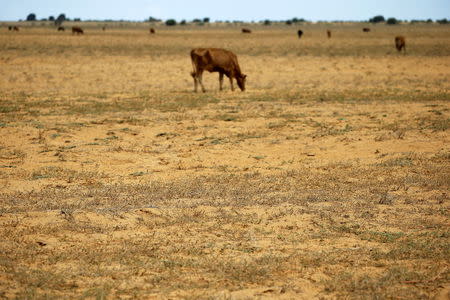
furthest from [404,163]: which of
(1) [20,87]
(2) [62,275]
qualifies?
(1) [20,87]

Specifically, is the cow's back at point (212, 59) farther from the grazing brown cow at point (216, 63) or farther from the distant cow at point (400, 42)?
the distant cow at point (400, 42)

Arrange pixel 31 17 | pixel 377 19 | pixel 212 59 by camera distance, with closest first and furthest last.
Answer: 1. pixel 212 59
2. pixel 377 19
3. pixel 31 17

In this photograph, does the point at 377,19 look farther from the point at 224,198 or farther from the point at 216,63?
the point at 224,198

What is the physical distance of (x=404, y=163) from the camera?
888 centimetres

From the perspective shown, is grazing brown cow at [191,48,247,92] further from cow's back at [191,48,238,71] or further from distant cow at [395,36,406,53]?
distant cow at [395,36,406,53]

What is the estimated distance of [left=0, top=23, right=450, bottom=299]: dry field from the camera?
493 cm

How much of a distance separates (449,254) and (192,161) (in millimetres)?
4702

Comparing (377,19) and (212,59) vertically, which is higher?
(377,19)

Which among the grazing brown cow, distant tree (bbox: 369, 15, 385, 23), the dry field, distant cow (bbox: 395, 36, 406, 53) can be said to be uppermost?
distant tree (bbox: 369, 15, 385, 23)

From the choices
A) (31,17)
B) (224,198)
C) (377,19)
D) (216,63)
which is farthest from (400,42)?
(31,17)

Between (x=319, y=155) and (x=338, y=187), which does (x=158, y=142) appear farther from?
(x=338, y=187)

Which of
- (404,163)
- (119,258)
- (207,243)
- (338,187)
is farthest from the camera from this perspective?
(404,163)

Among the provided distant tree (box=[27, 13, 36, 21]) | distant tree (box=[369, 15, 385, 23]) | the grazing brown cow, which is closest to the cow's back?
the grazing brown cow

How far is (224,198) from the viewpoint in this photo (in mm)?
7195
